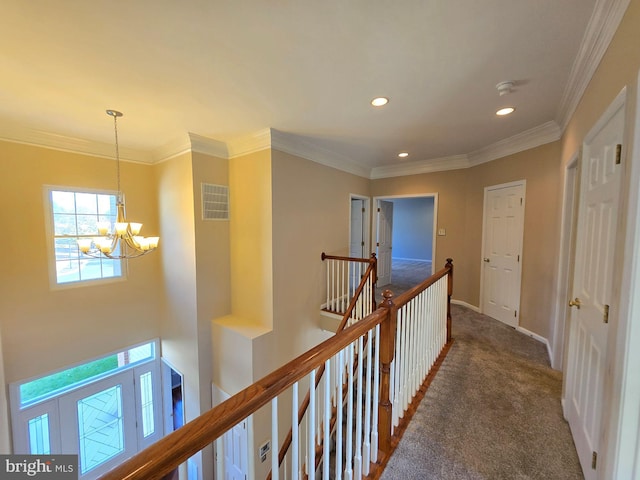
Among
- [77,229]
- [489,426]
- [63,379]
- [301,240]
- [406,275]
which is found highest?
[77,229]

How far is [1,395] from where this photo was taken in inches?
116

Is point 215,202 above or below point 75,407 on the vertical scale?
above

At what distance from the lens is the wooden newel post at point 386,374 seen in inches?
59.5

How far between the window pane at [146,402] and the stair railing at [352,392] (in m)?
2.99

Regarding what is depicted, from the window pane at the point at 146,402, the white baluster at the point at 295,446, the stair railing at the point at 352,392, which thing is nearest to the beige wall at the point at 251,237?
the stair railing at the point at 352,392

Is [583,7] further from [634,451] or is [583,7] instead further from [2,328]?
[2,328]

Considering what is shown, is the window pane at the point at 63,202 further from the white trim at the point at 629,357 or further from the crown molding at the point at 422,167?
the white trim at the point at 629,357

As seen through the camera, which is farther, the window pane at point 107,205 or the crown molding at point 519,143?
the window pane at point 107,205

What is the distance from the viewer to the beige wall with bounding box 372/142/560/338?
3010 millimetres

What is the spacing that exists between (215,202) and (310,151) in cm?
153

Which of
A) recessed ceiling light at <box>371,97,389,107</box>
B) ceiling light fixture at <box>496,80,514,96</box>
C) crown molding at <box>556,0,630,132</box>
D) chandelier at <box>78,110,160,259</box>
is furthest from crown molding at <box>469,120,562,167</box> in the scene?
chandelier at <box>78,110,160,259</box>

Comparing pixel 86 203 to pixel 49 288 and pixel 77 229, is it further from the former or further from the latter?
pixel 49 288

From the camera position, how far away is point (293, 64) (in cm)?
183

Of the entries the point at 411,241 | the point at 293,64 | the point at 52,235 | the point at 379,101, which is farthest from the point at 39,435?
the point at 411,241
